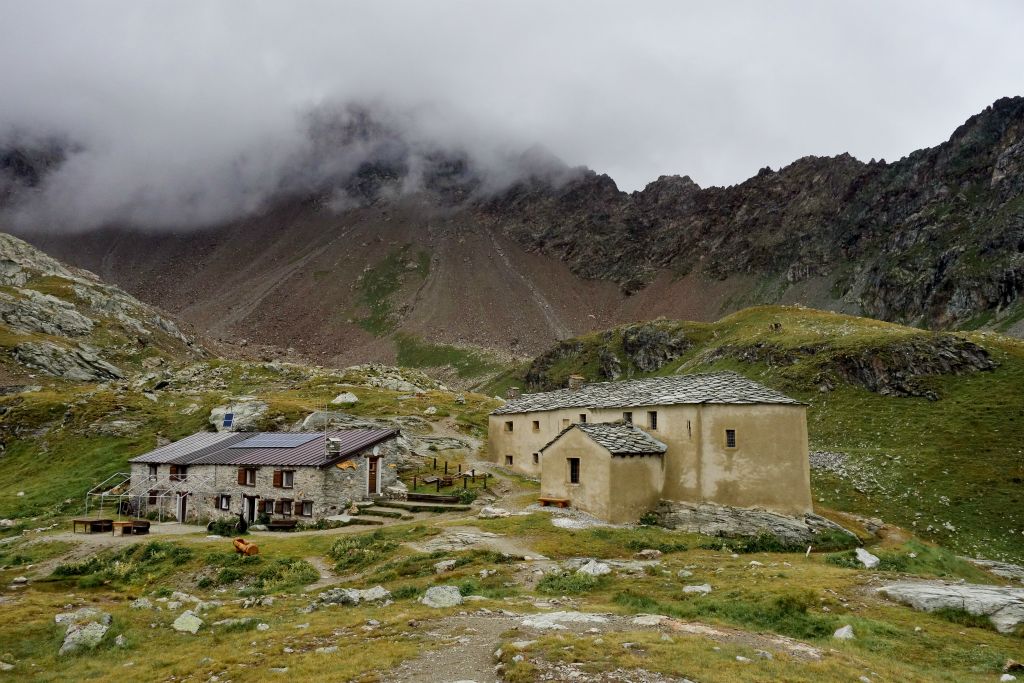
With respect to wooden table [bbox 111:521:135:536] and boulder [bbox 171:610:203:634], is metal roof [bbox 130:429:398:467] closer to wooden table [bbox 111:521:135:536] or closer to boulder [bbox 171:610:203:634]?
wooden table [bbox 111:521:135:536]

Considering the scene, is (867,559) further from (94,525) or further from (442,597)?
(94,525)

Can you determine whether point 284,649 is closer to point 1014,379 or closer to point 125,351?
point 1014,379

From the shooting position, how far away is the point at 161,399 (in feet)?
252

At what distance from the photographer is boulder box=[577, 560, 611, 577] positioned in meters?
24.6

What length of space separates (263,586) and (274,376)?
82.4m

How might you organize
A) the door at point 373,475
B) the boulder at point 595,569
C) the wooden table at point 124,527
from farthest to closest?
the door at point 373,475 → the wooden table at point 124,527 → the boulder at point 595,569

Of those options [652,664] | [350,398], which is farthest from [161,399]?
[652,664]

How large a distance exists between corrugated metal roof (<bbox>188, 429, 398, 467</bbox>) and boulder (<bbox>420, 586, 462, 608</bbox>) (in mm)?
21028

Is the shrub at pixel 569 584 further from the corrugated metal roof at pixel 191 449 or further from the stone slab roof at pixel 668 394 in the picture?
the corrugated metal roof at pixel 191 449

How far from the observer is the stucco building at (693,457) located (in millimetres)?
36375

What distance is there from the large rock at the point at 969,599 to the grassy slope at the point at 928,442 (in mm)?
27964

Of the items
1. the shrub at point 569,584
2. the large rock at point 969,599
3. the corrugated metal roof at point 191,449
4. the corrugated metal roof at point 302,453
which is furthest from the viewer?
the corrugated metal roof at point 191,449

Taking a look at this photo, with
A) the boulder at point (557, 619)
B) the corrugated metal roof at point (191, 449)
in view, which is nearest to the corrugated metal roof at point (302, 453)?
the corrugated metal roof at point (191, 449)

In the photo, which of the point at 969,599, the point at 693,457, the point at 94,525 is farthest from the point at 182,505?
the point at 969,599
